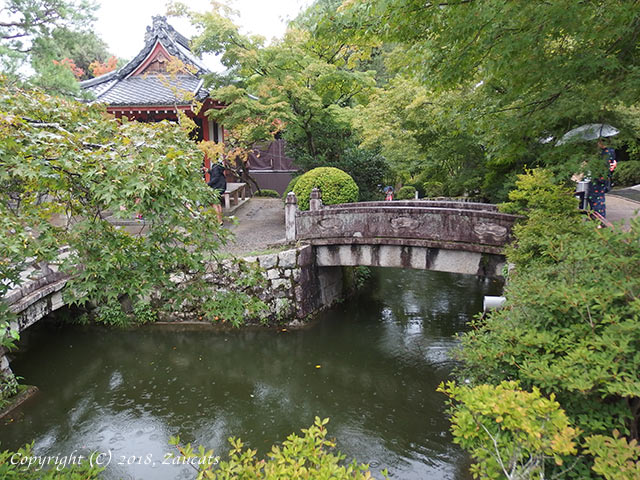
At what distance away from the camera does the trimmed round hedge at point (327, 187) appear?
1367cm

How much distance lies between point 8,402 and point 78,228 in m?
6.29

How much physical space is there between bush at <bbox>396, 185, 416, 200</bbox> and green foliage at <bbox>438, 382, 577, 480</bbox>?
17.7 metres

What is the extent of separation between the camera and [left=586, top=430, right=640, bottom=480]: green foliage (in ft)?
9.01

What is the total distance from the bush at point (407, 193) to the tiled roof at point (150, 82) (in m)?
10.2

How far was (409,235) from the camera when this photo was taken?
33.7 feet

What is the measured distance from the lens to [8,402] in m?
7.64

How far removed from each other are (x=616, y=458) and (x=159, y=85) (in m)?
20.4

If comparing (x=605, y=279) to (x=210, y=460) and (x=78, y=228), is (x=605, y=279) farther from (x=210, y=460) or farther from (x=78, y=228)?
(x=78, y=228)

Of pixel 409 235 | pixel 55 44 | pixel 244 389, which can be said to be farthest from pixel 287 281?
pixel 55 44

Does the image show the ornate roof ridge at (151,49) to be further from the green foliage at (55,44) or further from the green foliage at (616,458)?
the green foliage at (616,458)

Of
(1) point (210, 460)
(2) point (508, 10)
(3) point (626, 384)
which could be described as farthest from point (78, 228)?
(2) point (508, 10)

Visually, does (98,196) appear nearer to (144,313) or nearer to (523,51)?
(523,51)

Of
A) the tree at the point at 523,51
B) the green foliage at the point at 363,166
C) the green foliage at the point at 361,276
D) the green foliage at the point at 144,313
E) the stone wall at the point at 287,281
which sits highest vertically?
the tree at the point at 523,51

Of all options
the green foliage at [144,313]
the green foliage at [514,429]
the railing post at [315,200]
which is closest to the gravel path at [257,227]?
the railing post at [315,200]
